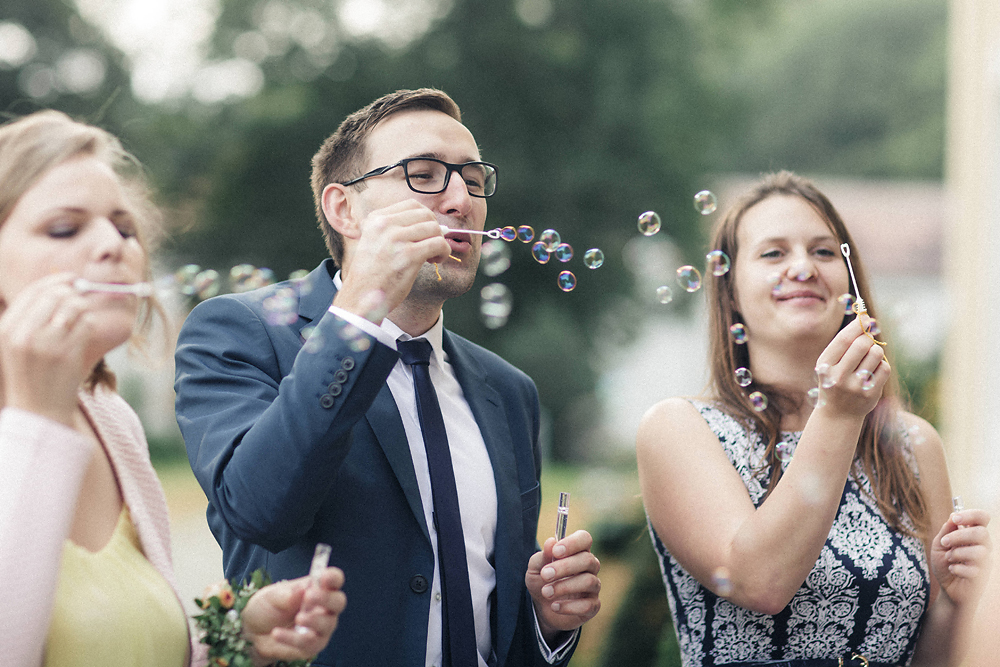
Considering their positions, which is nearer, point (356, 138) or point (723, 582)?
point (723, 582)

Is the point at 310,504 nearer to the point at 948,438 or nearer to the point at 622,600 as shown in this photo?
the point at 622,600

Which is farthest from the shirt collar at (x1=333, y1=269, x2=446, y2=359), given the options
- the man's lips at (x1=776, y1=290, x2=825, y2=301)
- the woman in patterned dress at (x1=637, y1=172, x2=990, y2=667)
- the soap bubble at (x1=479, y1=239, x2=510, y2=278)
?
the man's lips at (x1=776, y1=290, x2=825, y2=301)

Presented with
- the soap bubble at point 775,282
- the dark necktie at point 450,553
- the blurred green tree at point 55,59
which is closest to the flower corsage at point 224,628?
the dark necktie at point 450,553

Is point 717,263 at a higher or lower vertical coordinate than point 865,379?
higher

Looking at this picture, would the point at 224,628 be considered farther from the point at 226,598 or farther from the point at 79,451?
the point at 79,451

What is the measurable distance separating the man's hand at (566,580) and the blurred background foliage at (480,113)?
1428cm

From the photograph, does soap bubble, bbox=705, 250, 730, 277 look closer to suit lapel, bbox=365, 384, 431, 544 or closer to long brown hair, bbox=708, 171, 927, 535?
long brown hair, bbox=708, 171, 927, 535

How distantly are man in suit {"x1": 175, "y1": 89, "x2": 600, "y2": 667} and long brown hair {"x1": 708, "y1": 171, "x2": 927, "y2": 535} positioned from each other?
641 millimetres

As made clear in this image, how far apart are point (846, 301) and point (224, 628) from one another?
1.92 metres

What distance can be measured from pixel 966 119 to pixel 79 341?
9090 millimetres

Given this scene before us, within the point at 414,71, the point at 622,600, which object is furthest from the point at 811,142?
the point at 622,600

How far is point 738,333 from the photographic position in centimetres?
284

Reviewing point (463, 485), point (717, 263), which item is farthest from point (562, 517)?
point (717, 263)

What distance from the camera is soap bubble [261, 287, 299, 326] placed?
242cm
